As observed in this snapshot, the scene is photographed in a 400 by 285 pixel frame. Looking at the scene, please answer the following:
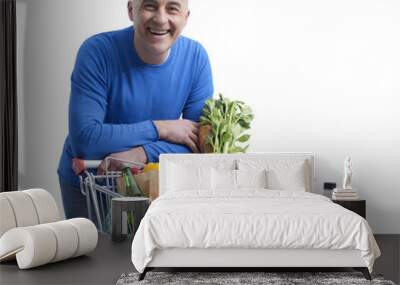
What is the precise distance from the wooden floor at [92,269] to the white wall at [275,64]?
1.54 m

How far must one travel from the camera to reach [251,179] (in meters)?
6.87

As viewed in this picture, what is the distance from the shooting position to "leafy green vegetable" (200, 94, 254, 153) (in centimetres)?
770

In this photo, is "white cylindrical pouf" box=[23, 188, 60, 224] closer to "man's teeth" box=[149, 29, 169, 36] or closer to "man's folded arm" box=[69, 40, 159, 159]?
"man's folded arm" box=[69, 40, 159, 159]

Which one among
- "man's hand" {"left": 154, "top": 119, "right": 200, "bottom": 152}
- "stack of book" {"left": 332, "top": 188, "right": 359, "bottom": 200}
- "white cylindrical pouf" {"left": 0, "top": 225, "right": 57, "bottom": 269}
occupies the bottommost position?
"white cylindrical pouf" {"left": 0, "top": 225, "right": 57, "bottom": 269}

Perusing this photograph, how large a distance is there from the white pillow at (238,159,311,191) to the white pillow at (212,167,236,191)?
274mm

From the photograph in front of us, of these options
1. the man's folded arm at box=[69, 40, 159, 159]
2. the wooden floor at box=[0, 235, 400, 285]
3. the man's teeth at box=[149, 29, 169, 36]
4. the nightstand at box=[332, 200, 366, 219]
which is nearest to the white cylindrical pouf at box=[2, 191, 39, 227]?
the wooden floor at box=[0, 235, 400, 285]

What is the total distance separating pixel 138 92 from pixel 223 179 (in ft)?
4.86

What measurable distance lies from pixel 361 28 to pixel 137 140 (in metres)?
2.68

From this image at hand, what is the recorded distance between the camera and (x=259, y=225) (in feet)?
17.3

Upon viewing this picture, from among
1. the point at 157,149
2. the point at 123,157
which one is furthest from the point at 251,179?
the point at 123,157

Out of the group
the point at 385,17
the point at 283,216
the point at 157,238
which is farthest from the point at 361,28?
the point at 157,238

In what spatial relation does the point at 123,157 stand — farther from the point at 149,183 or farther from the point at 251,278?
the point at 251,278

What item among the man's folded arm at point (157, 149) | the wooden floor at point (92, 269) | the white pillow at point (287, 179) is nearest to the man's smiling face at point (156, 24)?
the man's folded arm at point (157, 149)

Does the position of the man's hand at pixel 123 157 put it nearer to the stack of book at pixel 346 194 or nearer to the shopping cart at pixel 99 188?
the shopping cart at pixel 99 188
